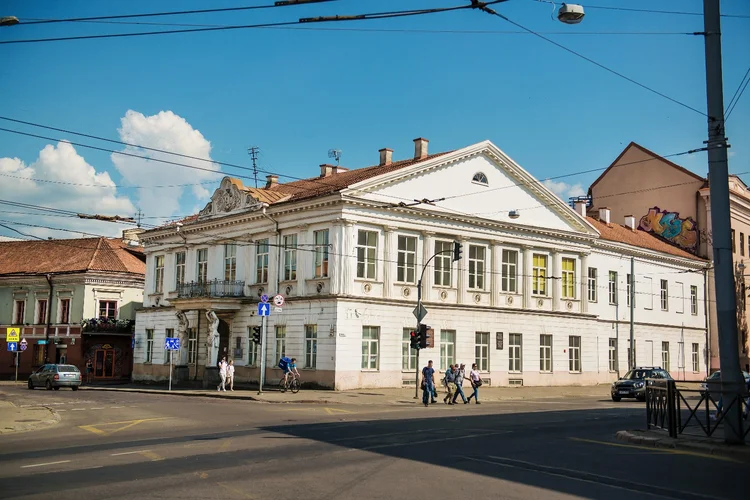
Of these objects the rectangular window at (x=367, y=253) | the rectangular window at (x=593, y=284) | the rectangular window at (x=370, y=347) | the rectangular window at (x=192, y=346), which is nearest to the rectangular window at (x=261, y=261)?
the rectangular window at (x=367, y=253)

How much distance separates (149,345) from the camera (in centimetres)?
5259

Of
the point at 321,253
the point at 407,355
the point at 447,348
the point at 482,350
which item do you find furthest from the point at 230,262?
the point at 482,350

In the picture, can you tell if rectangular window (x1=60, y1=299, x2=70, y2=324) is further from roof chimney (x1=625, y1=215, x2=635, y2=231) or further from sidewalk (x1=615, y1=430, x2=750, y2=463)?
sidewalk (x1=615, y1=430, x2=750, y2=463)

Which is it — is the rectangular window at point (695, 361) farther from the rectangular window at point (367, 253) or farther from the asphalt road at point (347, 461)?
the asphalt road at point (347, 461)

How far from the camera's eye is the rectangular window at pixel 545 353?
46.7 m

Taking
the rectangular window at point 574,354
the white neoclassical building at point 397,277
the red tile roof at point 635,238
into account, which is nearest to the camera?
the white neoclassical building at point 397,277

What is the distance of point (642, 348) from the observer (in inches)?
2154

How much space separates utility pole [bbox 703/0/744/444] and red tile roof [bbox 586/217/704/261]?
36.4 metres

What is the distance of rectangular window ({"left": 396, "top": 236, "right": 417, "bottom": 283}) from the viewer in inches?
1598

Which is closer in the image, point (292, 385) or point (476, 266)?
point (292, 385)

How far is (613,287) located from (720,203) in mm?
38472

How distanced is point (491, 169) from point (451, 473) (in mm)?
33779

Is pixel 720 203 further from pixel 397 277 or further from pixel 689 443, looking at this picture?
pixel 397 277

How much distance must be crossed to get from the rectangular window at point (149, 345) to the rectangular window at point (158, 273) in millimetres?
2840
